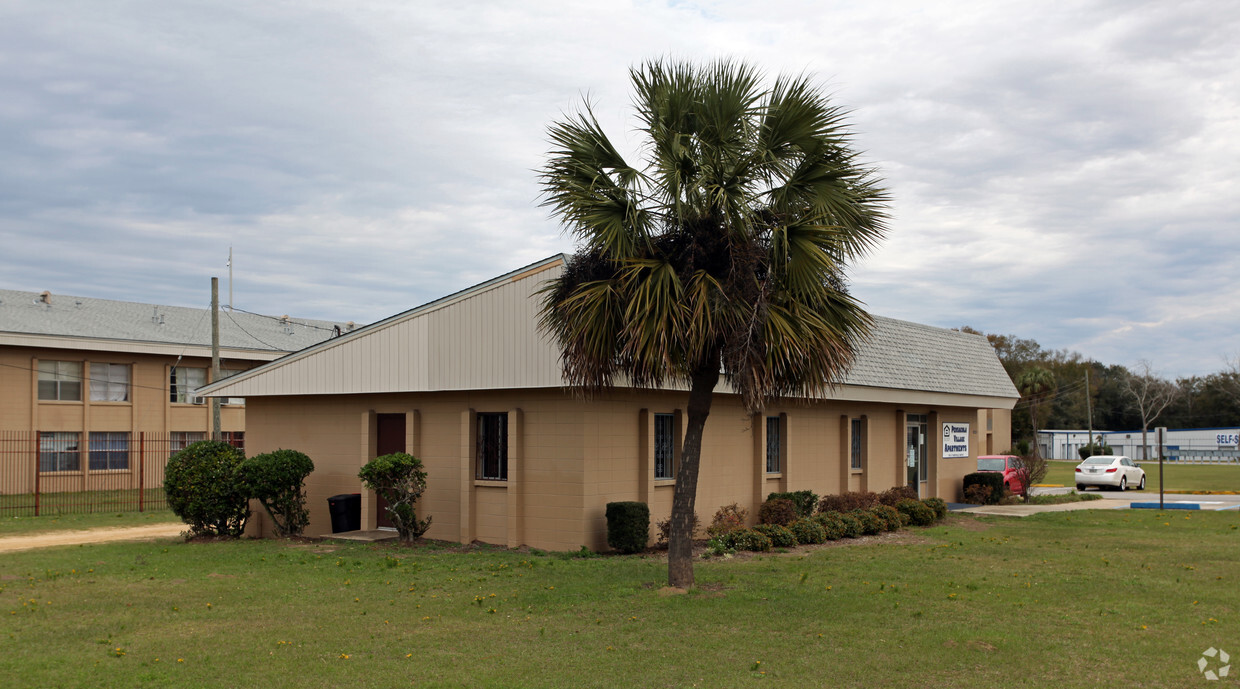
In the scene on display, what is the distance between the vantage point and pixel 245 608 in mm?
10602

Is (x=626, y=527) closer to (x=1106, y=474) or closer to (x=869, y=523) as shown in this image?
(x=869, y=523)

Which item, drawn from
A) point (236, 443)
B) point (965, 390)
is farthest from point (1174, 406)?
point (236, 443)

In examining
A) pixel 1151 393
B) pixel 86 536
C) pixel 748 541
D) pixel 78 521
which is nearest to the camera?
pixel 748 541

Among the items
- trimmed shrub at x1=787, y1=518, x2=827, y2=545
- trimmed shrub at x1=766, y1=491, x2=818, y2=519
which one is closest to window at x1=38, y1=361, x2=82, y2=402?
trimmed shrub at x1=766, y1=491, x2=818, y2=519

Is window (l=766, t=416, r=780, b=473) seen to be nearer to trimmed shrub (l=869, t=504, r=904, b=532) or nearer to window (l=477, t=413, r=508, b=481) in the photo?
trimmed shrub (l=869, t=504, r=904, b=532)

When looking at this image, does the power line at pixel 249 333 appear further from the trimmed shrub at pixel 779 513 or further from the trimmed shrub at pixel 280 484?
the trimmed shrub at pixel 779 513

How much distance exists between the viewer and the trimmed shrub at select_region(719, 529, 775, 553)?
1569 cm

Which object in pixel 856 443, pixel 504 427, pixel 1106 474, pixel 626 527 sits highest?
pixel 504 427

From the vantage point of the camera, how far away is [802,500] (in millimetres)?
19703

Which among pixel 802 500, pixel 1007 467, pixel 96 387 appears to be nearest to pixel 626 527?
pixel 802 500

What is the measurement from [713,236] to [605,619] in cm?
476

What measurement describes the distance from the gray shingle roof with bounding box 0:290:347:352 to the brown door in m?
18.5

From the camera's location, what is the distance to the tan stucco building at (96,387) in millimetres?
31391

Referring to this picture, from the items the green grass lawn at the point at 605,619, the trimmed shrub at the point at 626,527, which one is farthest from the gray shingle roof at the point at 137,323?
the trimmed shrub at the point at 626,527
